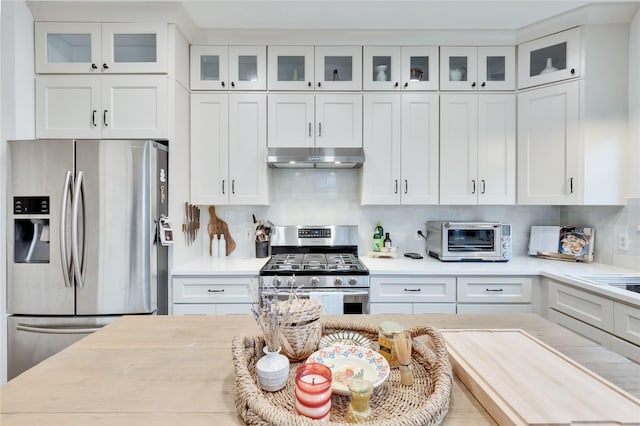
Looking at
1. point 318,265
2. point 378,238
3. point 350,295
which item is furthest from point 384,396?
point 378,238

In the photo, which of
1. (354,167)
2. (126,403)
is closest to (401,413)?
(126,403)

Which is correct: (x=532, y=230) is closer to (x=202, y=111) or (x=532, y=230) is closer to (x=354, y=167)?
(x=354, y=167)

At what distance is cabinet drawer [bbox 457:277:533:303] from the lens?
2.20m

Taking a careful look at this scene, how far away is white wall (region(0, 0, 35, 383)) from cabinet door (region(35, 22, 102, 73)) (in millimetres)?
70

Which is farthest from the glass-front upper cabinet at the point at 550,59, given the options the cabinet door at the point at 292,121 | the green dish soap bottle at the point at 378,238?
the cabinet door at the point at 292,121

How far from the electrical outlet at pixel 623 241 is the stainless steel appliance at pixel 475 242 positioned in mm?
740

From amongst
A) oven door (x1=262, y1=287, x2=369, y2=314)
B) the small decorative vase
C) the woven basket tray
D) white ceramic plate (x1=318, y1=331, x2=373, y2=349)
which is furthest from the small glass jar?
oven door (x1=262, y1=287, x2=369, y2=314)

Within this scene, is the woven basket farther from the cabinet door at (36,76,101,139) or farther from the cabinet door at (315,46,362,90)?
the cabinet door at (36,76,101,139)

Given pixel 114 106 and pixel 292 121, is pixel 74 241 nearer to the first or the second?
pixel 114 106

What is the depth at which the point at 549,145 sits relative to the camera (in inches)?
92.7

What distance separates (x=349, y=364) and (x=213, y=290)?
1.59 meters

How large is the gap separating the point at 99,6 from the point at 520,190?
3420mm

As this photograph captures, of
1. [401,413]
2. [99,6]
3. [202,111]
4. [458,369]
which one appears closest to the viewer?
[401,413]

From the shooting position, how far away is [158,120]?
2.18 meters
